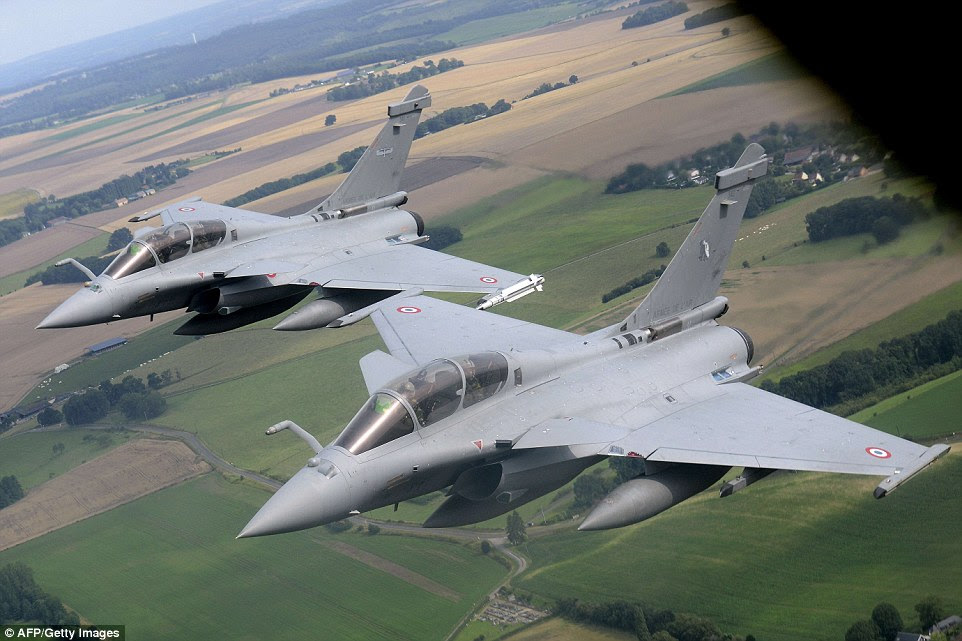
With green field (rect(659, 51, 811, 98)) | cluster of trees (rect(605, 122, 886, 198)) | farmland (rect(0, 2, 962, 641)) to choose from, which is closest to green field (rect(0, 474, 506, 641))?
farmland (rect(0, 2, 962, 641))

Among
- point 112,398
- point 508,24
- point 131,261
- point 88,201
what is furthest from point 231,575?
point 508,24

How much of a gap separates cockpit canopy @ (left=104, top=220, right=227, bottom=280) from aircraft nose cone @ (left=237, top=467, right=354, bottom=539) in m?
9.16

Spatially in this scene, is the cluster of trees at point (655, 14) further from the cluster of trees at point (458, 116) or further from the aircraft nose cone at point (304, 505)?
the aircraft nose cone at point (304, 505)

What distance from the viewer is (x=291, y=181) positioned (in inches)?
1804

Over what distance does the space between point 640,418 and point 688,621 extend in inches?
285

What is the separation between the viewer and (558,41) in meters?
63.5

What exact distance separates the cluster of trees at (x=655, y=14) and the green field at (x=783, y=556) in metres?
33.3

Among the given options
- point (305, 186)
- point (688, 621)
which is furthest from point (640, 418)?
point (305, 186)

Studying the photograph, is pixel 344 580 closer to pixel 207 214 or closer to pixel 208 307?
pixel 208 307

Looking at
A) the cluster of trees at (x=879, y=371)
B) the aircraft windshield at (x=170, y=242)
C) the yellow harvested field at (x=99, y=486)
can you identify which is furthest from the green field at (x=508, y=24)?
the aircraft windshield at (x=170, y=242)

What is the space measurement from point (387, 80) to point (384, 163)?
43078 millimetres

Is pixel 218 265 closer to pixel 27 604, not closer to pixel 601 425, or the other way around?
pixel 601 425

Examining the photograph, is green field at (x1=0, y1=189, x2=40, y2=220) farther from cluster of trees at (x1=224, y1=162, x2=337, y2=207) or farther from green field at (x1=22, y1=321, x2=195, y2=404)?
green field at (x1=22, y1=321, x2=195, y2=404)

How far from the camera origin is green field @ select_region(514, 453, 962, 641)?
825 inches
